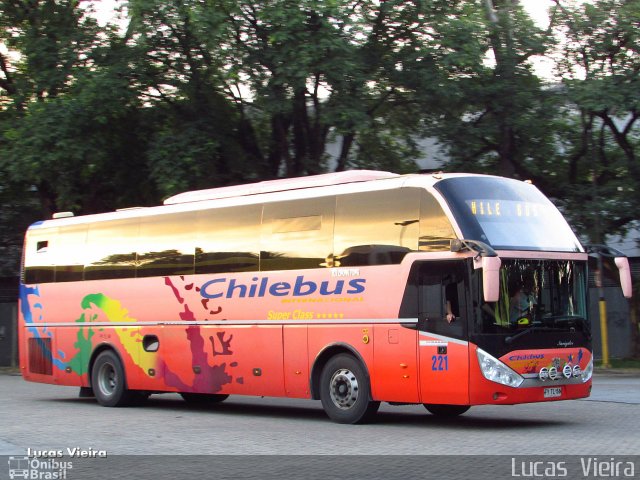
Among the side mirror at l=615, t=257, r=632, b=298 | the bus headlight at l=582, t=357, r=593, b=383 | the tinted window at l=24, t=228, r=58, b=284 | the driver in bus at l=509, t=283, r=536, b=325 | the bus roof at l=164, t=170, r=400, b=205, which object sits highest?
the bus roof at l=164, t=170, r=400, b=205

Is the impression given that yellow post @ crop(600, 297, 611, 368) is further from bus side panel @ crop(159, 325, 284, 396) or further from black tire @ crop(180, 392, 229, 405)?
bus side panel @ crop(159, 325, 284, 396)

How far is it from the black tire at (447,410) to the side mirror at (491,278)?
136 inches

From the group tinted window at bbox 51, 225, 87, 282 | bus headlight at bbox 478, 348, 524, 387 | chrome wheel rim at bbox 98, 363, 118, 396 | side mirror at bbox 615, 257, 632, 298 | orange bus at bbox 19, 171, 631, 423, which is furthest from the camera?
tinted window at bbox 51, 225, 87, 282

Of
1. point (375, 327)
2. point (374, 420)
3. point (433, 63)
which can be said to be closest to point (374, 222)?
point (375, 327)

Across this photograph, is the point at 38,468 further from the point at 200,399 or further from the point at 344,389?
the point at 200,399

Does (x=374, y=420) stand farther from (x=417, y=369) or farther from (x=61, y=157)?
(x=61, y=157)

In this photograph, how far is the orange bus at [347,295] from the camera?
44.6 ft

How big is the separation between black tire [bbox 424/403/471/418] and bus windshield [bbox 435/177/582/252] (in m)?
3.04

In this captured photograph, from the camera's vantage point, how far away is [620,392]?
20.0m

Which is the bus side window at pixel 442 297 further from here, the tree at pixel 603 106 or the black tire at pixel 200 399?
the tree at pixel 603 106

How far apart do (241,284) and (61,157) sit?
1056 cm

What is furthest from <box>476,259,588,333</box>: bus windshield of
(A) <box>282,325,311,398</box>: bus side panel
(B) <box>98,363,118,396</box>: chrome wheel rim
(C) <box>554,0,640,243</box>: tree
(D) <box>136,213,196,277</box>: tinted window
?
(C) <box>554,0,640,243</box>: tree

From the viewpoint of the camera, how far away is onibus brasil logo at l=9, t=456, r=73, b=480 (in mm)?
9742

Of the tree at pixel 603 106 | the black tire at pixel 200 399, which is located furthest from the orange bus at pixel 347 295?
the tree at pixel 603 106
